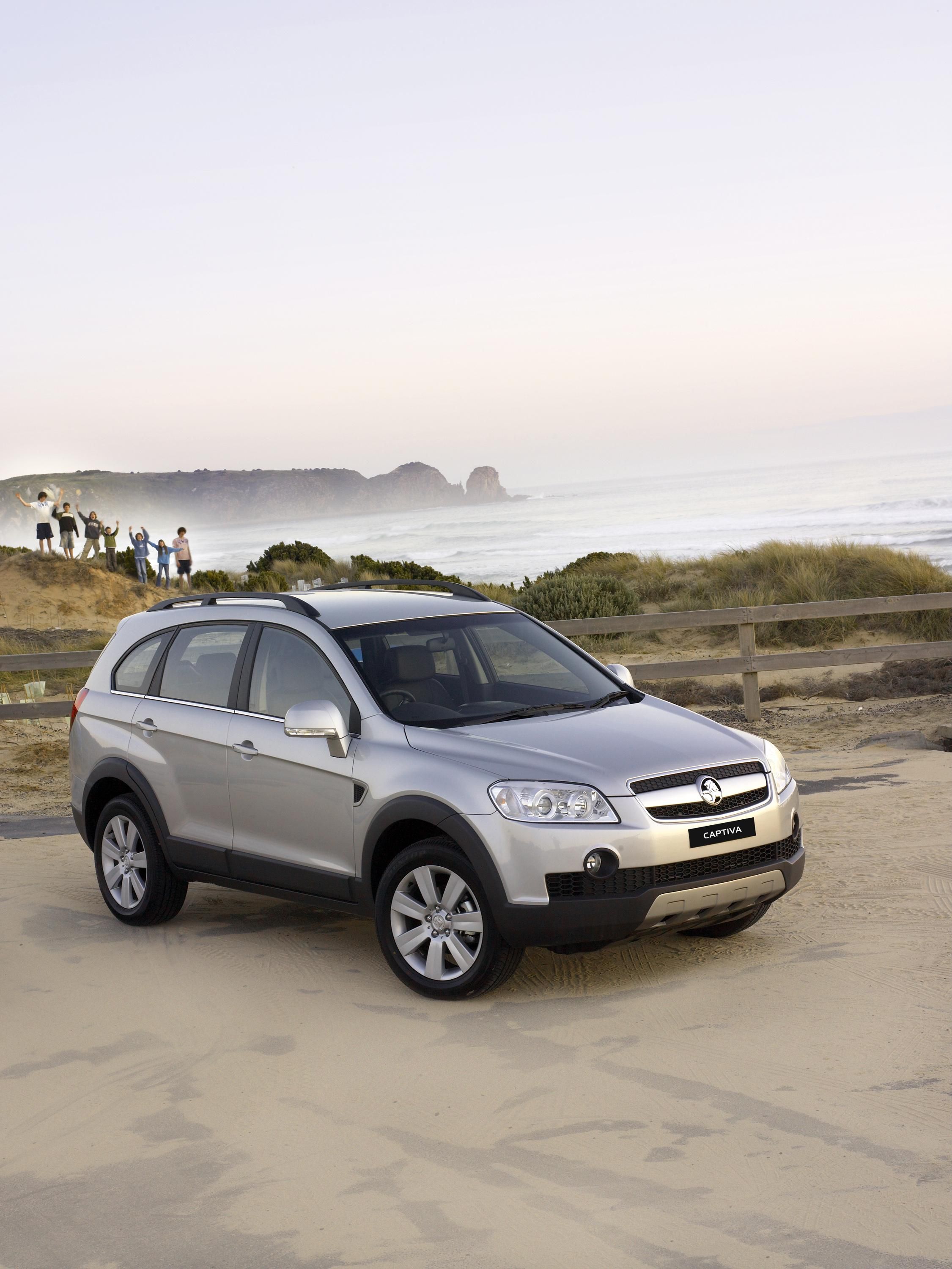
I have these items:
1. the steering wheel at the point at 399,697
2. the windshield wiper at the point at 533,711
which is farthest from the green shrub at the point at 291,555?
the steering wheel at the point at 399,697

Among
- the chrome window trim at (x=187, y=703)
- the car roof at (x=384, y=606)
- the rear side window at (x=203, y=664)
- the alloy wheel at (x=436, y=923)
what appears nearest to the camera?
the alloy wheel at (x=436, y=923)

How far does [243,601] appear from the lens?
706 centimetres

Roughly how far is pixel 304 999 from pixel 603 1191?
2262mm

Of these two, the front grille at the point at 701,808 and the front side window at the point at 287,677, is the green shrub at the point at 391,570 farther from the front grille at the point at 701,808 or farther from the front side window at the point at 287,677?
the front grille at the point at 701,808

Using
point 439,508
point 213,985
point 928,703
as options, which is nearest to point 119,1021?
point 213,985

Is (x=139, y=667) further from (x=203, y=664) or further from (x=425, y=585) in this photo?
(x=425, y=585)

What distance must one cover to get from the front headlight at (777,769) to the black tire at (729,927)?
2.04 feet

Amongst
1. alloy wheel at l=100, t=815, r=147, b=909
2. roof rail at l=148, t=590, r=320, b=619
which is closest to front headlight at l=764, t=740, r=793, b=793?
roof rail at l=148, t=590, r=320, b=619

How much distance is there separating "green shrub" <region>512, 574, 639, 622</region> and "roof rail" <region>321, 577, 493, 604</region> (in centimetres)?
1409

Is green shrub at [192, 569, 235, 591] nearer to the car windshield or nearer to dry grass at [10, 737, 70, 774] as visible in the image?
dry grass at [10, 737, 70, 774]

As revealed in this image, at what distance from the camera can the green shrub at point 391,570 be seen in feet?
119

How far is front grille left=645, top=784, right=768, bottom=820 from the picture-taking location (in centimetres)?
545

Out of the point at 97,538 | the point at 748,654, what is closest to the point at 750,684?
the point at 748,654

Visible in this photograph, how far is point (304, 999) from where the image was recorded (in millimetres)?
5867
